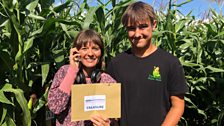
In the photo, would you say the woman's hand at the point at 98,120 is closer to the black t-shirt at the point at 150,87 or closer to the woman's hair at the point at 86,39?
the black t-shirt at the point at 150,87

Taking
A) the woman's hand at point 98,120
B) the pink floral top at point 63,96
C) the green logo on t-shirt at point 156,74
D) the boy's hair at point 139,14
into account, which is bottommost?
the woman's hand at point 98,120

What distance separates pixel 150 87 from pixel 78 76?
39cm

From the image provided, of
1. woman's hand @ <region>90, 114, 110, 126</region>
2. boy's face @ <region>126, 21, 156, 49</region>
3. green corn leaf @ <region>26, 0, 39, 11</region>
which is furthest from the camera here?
green corn leaf @ <region>26, 0, 39, 11</region>

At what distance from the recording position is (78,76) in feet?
6.75

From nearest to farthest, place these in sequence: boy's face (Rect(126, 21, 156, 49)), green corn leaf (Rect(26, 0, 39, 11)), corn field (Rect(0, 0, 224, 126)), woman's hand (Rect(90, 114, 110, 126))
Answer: woman's hand (Rect(90, 114, 110, 126)) → boy's face (Rect(126, 21, 156, 49)) → corn field (Rect(0, 0, 224, 126)) → green corn leaf (Rect(26, 0, 39, 11))

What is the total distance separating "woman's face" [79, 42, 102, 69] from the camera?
209 centimetres

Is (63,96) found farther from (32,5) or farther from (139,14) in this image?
(32,5)

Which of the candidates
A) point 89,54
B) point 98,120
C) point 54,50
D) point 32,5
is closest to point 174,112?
point 98,120

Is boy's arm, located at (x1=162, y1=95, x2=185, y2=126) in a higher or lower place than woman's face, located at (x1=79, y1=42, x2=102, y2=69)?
lower

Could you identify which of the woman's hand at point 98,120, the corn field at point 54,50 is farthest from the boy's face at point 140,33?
the corn field at point 54,50

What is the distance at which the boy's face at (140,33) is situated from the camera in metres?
2.12

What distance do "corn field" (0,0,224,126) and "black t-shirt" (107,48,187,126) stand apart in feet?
1.94

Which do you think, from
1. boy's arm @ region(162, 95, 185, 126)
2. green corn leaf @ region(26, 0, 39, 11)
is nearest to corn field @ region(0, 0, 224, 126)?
green corn leaf @ region(26, 0, 39, 11)

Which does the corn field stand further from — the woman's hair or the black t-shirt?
the black t-shirt
